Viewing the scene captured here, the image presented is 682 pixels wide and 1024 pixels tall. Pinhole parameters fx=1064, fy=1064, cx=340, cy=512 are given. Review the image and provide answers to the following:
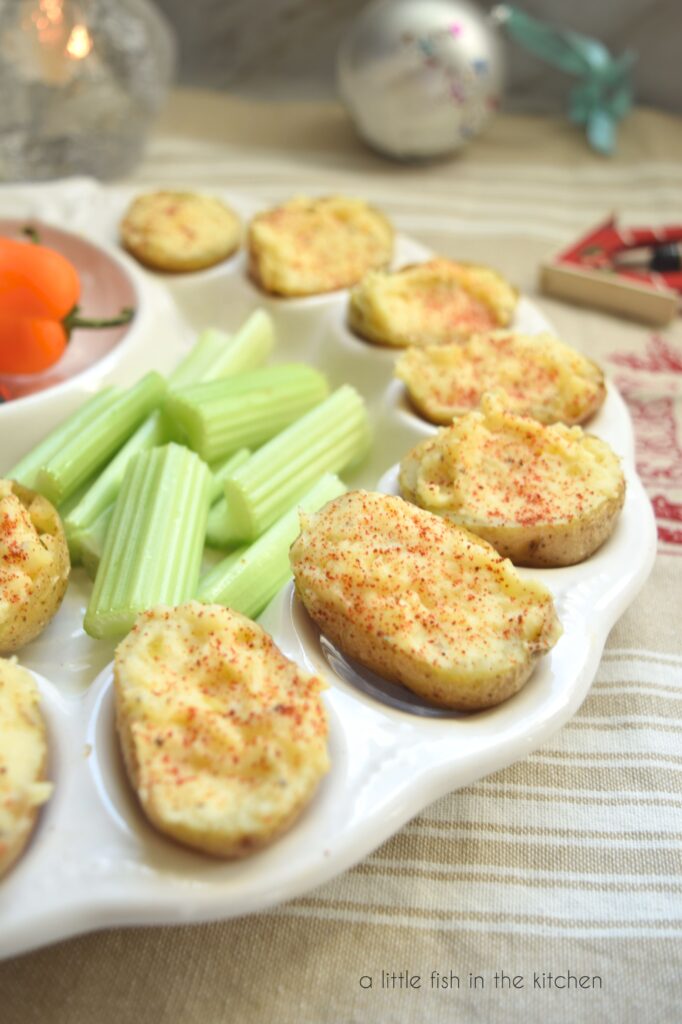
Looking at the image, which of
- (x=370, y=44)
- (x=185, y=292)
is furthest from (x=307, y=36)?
(x=185, y=292)

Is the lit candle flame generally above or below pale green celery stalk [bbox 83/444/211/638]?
above

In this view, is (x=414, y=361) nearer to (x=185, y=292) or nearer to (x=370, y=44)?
(x=185, y=292)

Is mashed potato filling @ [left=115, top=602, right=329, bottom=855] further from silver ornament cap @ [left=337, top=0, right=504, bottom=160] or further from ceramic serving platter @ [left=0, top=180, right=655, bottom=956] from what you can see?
silver ornament cap @ [left=337, top=0, right=504, bottom=160]

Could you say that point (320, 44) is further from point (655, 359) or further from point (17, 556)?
point (17, 556)

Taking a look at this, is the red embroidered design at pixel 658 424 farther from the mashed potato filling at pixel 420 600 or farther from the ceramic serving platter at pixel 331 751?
the mashed potato filling at pixel 420 600

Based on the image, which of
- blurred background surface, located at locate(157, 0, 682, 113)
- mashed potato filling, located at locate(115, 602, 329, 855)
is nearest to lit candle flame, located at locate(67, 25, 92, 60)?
blurred background surface, located at locate(157, 0, 682, 113)

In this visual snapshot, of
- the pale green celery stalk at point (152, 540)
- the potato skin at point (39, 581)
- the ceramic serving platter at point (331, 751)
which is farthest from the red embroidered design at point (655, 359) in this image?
the potato skin at point (39, 581)

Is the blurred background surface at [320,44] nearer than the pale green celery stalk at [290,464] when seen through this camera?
No

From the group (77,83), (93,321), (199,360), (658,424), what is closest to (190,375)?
(199,360)
